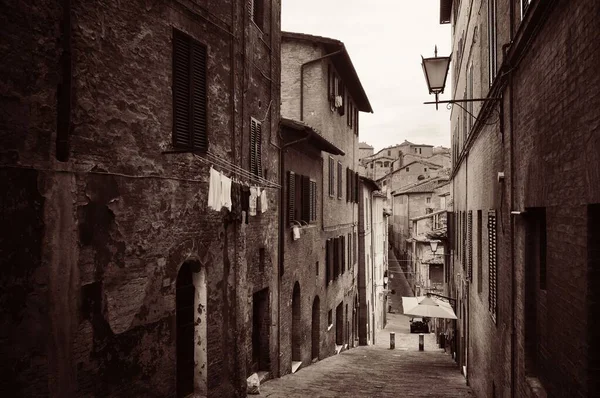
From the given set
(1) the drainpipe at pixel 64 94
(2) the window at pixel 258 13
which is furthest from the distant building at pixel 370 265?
(1) the drainpipe at pixel 64 94

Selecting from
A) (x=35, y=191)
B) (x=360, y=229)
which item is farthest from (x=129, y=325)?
(x=360, y=229)

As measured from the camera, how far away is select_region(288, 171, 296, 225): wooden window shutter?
14.6 meters

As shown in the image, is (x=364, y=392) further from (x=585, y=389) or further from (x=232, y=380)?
(x=585, y=389)

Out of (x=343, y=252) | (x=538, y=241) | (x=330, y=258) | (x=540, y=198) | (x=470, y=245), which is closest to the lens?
(x=540, y=198)

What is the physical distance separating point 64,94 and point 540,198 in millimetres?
5227

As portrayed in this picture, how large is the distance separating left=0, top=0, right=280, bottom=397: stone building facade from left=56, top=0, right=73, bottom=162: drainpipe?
0.6 inches

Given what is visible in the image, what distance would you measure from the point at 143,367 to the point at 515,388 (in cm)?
502

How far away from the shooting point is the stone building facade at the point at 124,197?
5375mm

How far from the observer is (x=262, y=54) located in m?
11.9

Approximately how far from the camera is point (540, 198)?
541cm

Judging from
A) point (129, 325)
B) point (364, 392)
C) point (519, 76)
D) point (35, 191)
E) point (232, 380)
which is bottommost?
point (364, 392)

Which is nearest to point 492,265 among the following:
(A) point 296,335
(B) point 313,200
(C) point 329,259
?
(A) point 296,335

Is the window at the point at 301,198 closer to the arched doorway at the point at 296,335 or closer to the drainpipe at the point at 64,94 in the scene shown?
the arched doorway at the point at 296,335

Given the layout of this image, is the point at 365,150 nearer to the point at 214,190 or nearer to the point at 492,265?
the point at 492,265
